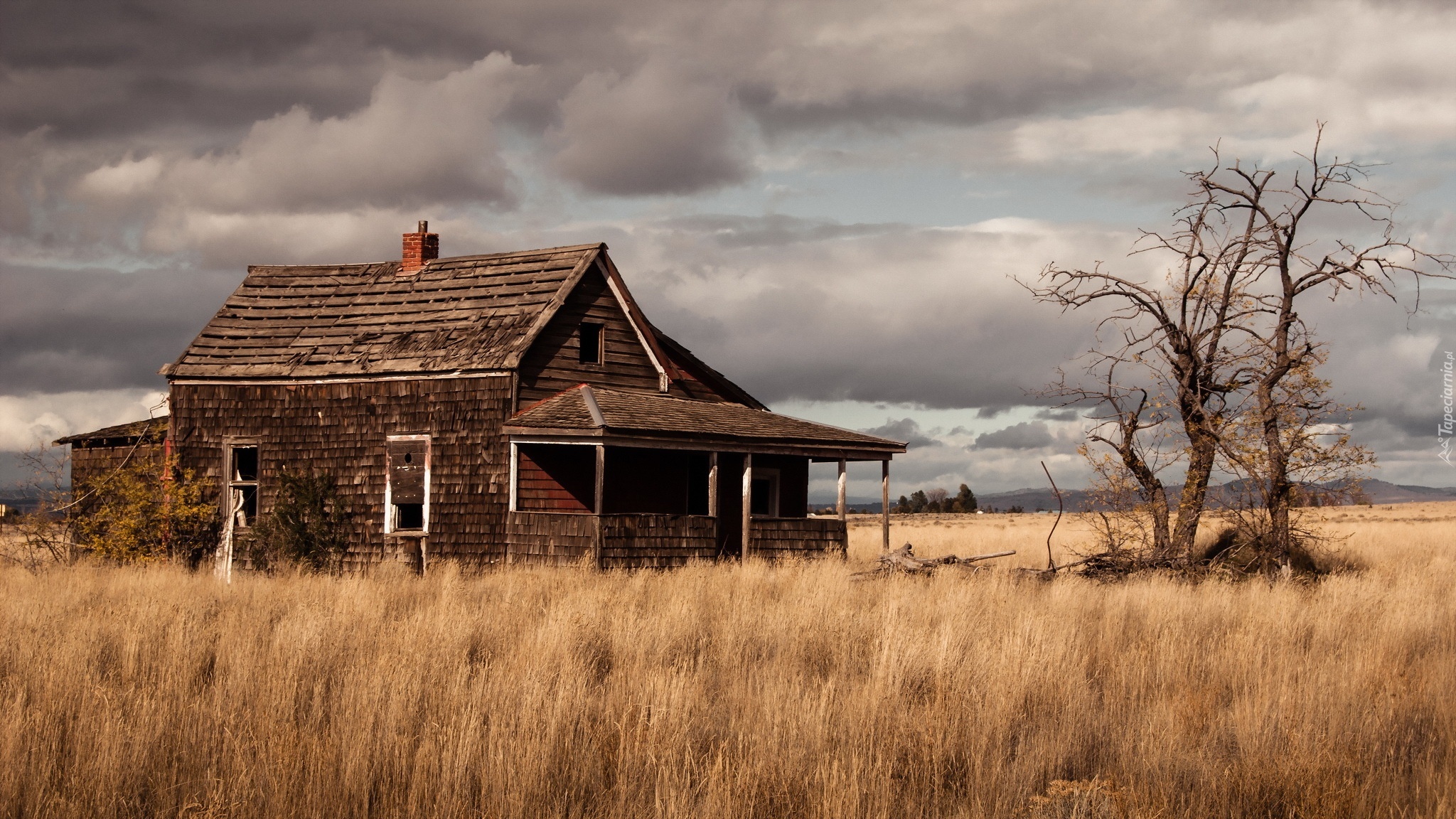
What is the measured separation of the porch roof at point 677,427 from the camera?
18.6 m

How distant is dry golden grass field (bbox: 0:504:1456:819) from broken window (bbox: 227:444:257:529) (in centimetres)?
894

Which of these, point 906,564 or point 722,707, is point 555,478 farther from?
point 722,707

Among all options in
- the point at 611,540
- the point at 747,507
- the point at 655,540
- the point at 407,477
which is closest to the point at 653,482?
the point at 747,507

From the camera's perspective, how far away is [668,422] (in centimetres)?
1967

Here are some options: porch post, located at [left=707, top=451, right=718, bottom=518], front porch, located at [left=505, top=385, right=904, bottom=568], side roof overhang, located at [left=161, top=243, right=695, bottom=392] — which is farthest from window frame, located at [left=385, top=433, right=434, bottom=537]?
porch post, located at [left=707, top=451, right=718, bottom=518]

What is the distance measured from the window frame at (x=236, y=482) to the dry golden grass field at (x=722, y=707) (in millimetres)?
8756

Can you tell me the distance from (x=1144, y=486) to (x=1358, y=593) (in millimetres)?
4759

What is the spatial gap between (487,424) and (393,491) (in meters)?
2.27

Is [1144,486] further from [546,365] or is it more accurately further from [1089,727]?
[1089,727]

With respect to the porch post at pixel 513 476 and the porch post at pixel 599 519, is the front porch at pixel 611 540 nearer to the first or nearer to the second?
the porch post at pixel 599 519

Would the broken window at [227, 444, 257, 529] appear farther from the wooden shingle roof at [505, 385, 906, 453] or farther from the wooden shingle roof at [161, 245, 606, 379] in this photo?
the wooden shingle roof at [505, 385, 906, 453]

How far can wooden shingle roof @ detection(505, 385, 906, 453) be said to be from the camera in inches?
734

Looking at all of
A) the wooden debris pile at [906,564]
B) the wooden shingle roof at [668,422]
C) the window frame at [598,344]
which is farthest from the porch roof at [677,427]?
the wooden debris pile at [906,564]

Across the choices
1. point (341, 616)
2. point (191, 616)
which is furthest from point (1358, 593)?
point (191, 616)
